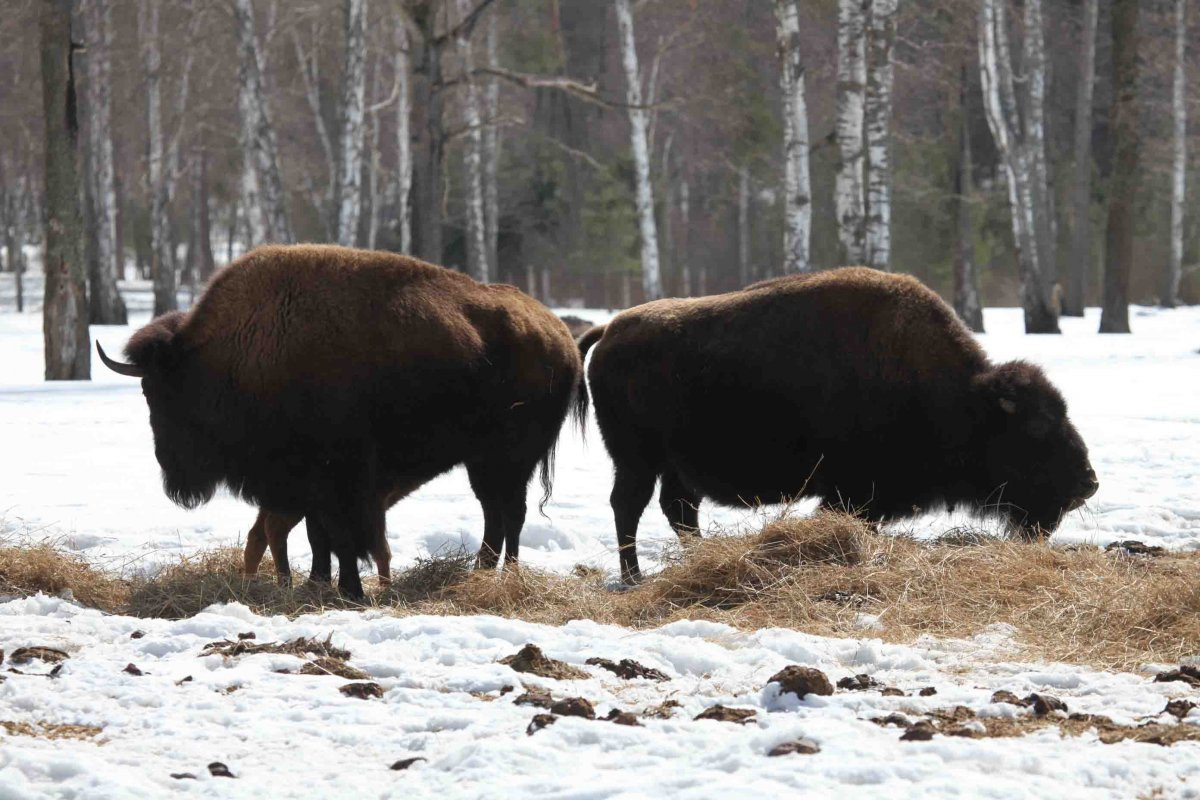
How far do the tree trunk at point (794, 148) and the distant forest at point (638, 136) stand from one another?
0.14 ft

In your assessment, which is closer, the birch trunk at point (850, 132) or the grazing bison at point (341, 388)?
the grazing bison at point (341, 388)

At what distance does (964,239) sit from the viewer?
26.6m

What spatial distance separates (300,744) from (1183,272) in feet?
129

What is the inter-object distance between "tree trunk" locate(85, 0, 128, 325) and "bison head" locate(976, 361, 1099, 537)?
2336 cm

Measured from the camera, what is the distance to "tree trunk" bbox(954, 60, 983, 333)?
84.4ft

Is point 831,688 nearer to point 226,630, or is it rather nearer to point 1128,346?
point 226,630

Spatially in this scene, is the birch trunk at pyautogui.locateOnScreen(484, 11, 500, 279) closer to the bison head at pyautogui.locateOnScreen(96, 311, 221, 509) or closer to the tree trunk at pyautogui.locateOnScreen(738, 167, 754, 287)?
the tree trunk at pyautogui.locateOnScreen(738, 167, 754, 287)

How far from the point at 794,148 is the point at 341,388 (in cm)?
1282

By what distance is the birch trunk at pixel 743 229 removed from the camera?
40987mm

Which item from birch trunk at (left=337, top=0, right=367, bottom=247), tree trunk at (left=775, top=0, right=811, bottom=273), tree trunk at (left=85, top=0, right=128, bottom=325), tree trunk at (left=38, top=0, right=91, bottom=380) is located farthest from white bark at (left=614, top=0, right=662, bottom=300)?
tree trunk at (left=38, top=0, right=91, bottom=380)

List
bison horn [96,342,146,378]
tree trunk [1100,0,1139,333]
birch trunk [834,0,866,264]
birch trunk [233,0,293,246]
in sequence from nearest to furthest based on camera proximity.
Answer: bison horn [96,342,146,378] < birch trunk [834,0,866,264] < tree trunk [1100,0,1139,333] < birch trunk [233,0,293,246]

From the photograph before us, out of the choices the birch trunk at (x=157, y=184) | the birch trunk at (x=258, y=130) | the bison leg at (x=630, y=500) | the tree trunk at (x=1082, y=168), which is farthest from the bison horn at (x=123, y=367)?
the tree trunk at (x=1082, y=168)

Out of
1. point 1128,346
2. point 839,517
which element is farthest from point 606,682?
point 1128,346

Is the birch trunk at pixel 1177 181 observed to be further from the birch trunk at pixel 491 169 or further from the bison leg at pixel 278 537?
the bison leg at pixel 278 537
